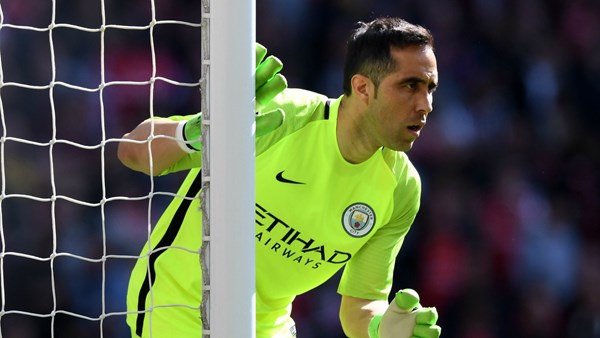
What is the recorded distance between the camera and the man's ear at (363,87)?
10.7 ft

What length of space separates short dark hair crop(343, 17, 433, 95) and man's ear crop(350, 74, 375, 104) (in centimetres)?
1

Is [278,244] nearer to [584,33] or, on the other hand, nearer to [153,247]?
[153,247]

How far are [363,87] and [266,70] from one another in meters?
0.90

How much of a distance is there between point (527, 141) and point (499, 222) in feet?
1.67

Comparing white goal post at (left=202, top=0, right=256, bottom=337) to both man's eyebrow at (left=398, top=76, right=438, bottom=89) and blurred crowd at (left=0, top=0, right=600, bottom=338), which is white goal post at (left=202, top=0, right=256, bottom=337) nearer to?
man's eyebrow at (left=398, top=76, right=438, bottom=89)

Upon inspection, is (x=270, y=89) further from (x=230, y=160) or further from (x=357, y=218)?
(x=357, y=218)

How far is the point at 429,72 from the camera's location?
3178 mm

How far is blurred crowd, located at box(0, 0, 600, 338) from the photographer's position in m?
5.26

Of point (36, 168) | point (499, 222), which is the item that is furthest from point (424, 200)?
point (36, 168)

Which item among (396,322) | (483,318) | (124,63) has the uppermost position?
(124,63)

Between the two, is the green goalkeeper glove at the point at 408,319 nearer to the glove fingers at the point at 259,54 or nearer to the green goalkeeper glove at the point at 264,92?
the green goalkeeper glove at the point at 264,92

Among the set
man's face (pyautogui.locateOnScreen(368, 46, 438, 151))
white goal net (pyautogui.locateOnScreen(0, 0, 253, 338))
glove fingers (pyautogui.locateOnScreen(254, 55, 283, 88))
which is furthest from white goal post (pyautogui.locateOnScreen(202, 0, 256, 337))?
white goal net (pyautogui.locateOnScreen(0, 0, 253, 338))

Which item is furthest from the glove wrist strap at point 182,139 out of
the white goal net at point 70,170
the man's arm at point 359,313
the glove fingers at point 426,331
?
the white goal net at point 70,170

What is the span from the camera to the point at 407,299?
9.17 feet
